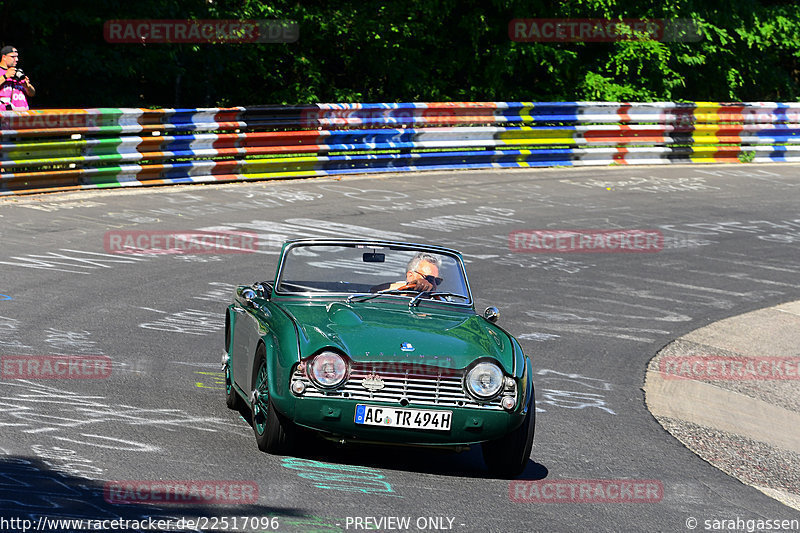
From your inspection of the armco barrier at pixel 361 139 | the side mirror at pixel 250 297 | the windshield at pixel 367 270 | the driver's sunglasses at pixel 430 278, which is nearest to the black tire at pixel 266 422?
the side mirror at pixel 250 297

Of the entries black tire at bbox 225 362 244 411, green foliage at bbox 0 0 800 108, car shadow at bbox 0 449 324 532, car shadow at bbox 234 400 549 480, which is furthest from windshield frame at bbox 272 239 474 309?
green foliage at bbox 0 0 800 108

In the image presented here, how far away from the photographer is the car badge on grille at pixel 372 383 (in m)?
7.21

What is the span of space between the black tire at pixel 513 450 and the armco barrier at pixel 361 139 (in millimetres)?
11897

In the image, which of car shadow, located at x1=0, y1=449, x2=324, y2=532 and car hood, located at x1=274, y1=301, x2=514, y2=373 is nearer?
car shadow, located at x1=0, y1=449, x2=324, y2=532

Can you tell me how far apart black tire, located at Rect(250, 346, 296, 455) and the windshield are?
931mm

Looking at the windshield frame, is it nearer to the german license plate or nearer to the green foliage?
the german license plate

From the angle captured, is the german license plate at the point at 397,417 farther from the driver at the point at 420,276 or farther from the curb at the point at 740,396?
the curb at the point at 740,396

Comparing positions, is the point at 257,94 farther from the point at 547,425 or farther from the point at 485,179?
the point at 547,425

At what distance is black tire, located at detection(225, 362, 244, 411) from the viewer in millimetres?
8648

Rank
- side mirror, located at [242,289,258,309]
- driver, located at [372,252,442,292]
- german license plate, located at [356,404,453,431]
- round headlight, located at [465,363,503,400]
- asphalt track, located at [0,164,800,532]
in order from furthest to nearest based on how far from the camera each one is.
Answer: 1. driver, located at [372,252,442,292]
2. side mirror, located at [242,289,258,309]
3. round headlight, located at [465,363,503,400]
4. german license plate, located at [356,404,453,431]
5. asphalt track, located at [0,164,800,532]

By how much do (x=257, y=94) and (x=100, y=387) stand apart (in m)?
18.8

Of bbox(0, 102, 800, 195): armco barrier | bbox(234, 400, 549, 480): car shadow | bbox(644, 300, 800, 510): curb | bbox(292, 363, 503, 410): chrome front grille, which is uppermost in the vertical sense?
bbox(0, 102, 800, 195): armco barrier

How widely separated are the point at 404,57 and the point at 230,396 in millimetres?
19403

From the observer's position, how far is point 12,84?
18.3 m
